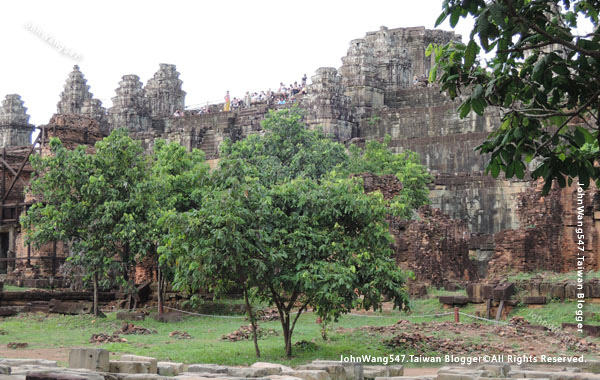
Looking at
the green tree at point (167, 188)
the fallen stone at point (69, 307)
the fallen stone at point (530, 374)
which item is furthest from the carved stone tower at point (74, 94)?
the fallen stone at point (530, 374)

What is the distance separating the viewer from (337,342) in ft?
55.1

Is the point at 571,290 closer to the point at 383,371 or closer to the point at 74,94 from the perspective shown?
the point at 383,371

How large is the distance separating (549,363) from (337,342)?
419 centimetres

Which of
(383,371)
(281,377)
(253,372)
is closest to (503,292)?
(383,371)

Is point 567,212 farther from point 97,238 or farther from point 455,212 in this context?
point 97,238

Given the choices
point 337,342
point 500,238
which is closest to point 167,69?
point 500,238

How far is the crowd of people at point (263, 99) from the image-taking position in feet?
132

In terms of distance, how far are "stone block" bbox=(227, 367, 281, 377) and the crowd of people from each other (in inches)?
1050

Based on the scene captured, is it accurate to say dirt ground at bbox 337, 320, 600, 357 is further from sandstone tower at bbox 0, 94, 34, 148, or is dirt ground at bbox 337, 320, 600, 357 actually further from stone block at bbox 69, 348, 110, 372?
sandstone tower at bbox 0, 94, 34, 148

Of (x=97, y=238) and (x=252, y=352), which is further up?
A: (x=97, y=238)

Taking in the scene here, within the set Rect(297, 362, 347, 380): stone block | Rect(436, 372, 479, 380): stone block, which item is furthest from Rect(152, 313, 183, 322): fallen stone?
Rect(436, 372, 479, 380): stone block

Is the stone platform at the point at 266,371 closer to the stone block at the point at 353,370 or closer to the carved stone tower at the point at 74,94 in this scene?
the stone block at the point at 353,370

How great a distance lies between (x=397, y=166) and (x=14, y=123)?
→ 2811 cm

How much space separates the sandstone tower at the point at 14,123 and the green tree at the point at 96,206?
2741cm
